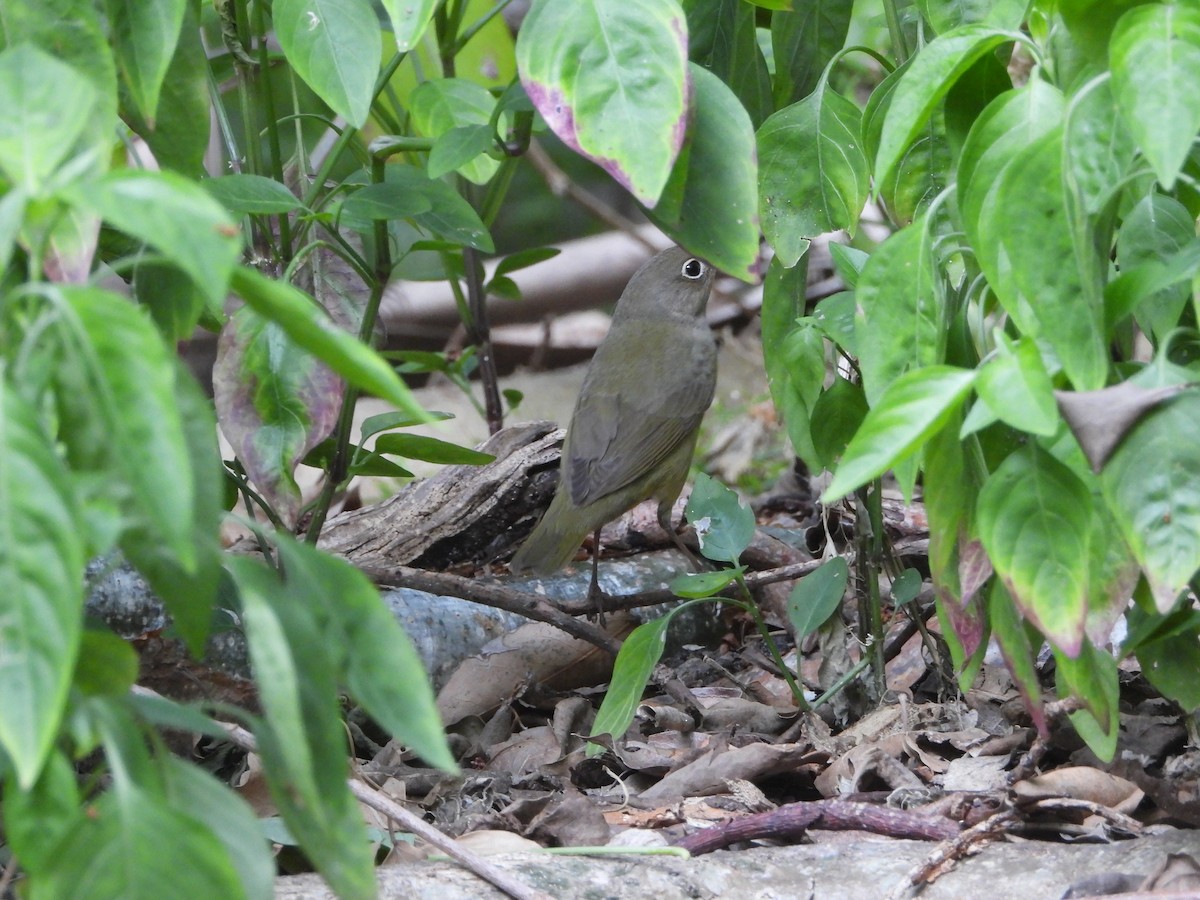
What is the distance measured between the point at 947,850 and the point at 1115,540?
0.65 metres

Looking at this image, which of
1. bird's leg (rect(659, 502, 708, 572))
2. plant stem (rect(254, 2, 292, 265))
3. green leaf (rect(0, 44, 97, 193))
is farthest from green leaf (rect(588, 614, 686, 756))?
green leaf (rect(0, 44, 97, 193))

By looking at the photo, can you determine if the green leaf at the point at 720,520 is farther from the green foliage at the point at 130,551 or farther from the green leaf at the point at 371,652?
the green leaf at the point at 371,652

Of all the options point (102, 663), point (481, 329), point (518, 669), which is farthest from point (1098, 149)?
point (481, 329)

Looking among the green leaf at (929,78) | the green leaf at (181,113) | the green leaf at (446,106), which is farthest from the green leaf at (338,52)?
the green leaf at (929,78)

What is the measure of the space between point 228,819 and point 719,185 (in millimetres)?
1184

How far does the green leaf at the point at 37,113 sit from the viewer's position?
1069 millimetres

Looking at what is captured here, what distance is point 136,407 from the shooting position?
991mm

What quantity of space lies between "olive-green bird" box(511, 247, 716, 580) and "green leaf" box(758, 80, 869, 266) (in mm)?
1551

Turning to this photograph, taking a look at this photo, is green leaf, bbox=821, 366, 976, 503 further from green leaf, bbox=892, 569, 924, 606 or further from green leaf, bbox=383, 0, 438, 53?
green leaf, bbox=892, 569, 924, 606

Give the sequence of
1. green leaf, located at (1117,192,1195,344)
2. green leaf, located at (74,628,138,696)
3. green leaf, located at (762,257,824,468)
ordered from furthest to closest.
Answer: green leaf, located at (762,257,824,468), green leaf, located at (1117,192,1195,344), green leaf, located at (74,628,138,696)

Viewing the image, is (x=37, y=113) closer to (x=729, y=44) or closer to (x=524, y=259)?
(x=729, y=44)

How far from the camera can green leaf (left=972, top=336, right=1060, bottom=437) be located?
50.0 inches

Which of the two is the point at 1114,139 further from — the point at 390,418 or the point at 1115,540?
the point at 390,418

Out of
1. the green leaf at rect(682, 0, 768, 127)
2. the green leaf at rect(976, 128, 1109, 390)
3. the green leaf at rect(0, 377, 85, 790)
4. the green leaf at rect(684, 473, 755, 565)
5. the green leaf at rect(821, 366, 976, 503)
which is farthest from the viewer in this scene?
the green leaf at rect(684, 473, 755, 565)
